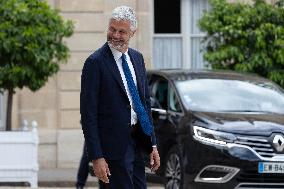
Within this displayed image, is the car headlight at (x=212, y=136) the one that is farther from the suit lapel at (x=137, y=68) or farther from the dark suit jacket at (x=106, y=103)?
the dark suit jacket at (x=106, y=103)

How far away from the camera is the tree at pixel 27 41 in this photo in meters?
15.0

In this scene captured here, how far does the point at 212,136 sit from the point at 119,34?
4652 mm

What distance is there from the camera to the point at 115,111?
7.29 m

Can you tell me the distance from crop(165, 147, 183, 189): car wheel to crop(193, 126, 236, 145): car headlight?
1.36ft

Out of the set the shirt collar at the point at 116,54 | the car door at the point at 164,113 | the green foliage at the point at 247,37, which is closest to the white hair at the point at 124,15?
the shirt collar at the point at 116,54

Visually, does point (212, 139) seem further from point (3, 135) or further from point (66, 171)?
point (66, 171)

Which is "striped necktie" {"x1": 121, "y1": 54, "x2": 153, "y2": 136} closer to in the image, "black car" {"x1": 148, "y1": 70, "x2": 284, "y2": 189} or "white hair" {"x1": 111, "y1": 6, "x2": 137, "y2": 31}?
"white hair" {"x1": 111, "y1": 6, "x2": 137, "y2": 31}

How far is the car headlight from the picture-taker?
457 inches

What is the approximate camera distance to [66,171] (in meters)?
18.4

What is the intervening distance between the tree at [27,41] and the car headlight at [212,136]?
395 cm

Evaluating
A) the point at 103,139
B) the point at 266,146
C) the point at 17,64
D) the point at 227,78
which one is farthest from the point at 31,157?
the point at 103,139

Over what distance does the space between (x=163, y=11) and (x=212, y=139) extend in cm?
872

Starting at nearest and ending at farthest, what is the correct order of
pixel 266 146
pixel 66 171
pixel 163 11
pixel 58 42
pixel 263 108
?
pixel 266 146 → pixel 263 108 → pixel 58 42 → pixel 66 171 → pixel 163 11

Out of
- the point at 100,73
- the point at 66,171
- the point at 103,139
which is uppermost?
the point at 100,73
